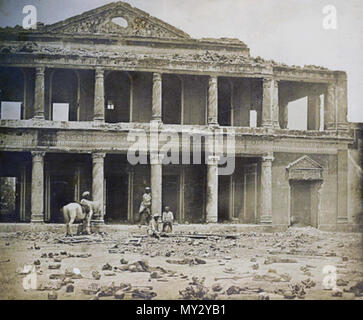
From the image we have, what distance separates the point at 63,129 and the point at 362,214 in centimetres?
898

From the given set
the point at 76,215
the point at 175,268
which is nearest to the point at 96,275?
the point at 175,268

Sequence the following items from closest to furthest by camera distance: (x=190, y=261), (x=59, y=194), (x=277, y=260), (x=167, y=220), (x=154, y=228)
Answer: (x=190, y=261) → (x=277, y=260) → (x=154, y=228) → (x=167, y=220) → (x=59, y=194)

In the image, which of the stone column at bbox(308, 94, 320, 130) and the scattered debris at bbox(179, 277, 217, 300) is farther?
the stone column at bbox(308, 94, 320, 130)

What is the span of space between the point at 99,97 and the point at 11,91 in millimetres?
2545

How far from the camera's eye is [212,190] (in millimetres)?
16688

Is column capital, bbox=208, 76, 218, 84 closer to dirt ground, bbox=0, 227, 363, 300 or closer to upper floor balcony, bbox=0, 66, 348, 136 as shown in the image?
upper floor balcony, bbox=0, 66, 348, 136

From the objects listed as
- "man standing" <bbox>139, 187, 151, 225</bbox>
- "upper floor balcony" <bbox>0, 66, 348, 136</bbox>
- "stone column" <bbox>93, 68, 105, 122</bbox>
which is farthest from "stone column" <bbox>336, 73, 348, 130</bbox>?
"stone column" <bbox>93, 68, 105, 122</bbox>

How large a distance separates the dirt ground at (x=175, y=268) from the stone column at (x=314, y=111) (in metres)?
3.77

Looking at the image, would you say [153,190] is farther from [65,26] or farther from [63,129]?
[65,26]

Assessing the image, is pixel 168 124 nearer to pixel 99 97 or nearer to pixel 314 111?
pixel 99 97

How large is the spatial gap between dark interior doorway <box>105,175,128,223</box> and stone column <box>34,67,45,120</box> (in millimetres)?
3146

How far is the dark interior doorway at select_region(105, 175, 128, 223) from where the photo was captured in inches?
664

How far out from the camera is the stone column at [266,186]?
54.2 ft
